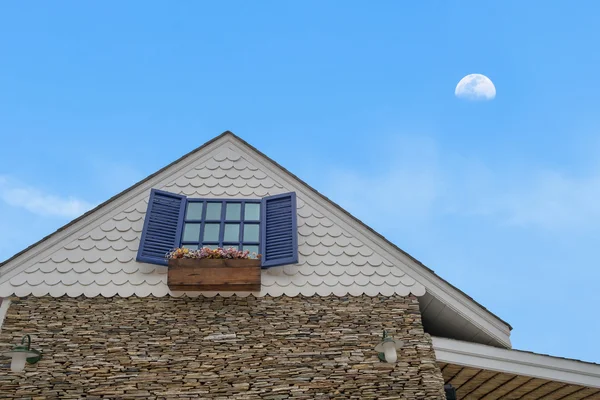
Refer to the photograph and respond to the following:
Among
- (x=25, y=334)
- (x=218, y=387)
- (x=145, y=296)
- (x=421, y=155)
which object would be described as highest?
(x=421, y=155)

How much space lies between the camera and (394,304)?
306 inches

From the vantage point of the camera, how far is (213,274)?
7.36 m

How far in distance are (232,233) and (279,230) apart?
27.1 inches

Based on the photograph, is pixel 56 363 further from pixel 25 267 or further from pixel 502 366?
pixel 502 366

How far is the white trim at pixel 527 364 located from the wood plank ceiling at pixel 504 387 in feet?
0.39

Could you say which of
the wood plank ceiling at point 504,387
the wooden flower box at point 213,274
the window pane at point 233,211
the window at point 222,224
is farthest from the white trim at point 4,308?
the wood plank ceiling at point 504,387

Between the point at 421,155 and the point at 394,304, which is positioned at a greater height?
the point at 421,155

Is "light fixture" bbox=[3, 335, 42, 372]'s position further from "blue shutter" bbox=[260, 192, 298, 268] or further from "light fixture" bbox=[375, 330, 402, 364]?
"light fixture" bbox=[375, 330, 402, 364]

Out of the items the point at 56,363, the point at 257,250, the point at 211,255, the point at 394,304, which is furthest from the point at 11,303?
the point at 394,304

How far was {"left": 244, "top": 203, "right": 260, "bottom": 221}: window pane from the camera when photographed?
854 centimetres

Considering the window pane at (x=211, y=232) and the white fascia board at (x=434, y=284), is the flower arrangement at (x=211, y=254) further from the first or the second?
the white fascia board at (x=434, y=284)

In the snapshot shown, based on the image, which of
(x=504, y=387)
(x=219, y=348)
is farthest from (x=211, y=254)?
(x=504, y=387)

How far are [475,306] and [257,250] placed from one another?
10.4ft

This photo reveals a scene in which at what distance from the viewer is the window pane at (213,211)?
8.51m
